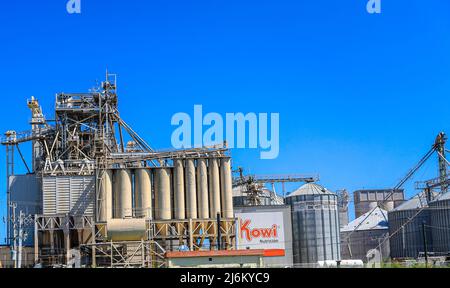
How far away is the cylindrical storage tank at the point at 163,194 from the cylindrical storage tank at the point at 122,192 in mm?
1833

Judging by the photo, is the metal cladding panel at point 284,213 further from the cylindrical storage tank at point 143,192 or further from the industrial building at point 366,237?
the industrial building at point 366,237

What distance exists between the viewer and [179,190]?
45000 mm

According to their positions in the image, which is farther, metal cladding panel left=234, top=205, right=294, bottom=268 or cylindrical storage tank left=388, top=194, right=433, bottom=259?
cylindrical storage tank left=388, top=194, right=433, bottom=259

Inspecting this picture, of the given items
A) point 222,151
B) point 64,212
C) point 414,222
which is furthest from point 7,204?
point 414,222

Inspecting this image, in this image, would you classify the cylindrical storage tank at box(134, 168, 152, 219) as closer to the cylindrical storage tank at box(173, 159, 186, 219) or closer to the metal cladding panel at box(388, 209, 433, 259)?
the cylindrical storage tank at box(173, 159, 186, 219)

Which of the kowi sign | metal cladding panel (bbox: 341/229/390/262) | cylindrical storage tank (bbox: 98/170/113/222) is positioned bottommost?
metal cladding panel (bbox: 341/229/390/262)

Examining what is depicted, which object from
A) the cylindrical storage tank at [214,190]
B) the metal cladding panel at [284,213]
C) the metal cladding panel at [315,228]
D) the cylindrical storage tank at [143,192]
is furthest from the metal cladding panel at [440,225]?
the cylindrical storage tank at [143,192]

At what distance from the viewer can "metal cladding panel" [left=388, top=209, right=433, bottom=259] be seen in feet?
176

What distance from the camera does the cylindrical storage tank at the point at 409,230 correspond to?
2116 inches

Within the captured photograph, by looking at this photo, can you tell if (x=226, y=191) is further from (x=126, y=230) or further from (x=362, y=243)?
(x=362, y=243)

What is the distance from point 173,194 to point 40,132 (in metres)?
14.2

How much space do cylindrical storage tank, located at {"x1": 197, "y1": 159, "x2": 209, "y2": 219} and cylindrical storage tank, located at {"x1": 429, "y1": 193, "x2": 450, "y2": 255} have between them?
19.3 m

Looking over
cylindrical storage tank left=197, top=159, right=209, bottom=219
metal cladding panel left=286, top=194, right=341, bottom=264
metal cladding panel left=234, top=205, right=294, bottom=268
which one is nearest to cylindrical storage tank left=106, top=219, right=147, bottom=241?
cylindrical storage tank left=197, top=159, right=209, bottom=219

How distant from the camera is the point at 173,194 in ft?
149
